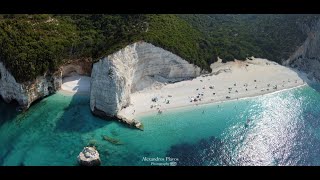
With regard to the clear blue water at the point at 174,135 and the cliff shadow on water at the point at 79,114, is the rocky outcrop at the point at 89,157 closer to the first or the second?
the clear blue water at the point at 174,135

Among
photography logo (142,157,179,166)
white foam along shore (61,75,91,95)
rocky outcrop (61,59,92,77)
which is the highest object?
rocky outcrop (61,59,92,77)

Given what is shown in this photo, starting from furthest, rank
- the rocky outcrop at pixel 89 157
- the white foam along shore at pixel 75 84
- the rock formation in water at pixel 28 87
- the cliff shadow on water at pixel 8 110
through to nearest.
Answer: the white foam along shore at pixel 75 84 < the rock formation in water at pixel 28 87 < the cliff shadow on water at pixel 8 110 < the rocky outcrop at pixel 89 157

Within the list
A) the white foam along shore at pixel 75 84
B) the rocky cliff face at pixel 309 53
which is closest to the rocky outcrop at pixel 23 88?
the white foam along shore at pixel 75 84

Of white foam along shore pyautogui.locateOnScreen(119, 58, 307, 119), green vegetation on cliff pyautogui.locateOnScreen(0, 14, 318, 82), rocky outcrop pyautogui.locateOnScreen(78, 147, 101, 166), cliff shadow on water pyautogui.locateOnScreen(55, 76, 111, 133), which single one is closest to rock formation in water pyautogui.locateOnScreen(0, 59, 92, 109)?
green vegetation on cliff pyautogui.locateOnScreen(0, 14, 318, 82)

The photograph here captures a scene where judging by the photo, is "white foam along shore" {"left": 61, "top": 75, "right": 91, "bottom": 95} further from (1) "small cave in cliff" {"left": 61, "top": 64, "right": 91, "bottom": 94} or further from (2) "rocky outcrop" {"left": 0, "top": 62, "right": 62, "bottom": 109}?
(2) "rocky outcrop" {"left": 0, "top": 62, "right": 62, "bottom": 109}

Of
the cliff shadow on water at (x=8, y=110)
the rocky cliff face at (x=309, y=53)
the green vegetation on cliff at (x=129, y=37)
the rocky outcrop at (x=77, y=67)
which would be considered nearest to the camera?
the cliff shadow on water at (x=8, y=110)

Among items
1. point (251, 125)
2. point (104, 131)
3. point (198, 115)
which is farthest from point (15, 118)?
point (251, 125)

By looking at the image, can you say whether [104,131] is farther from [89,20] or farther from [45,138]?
[89,20]
